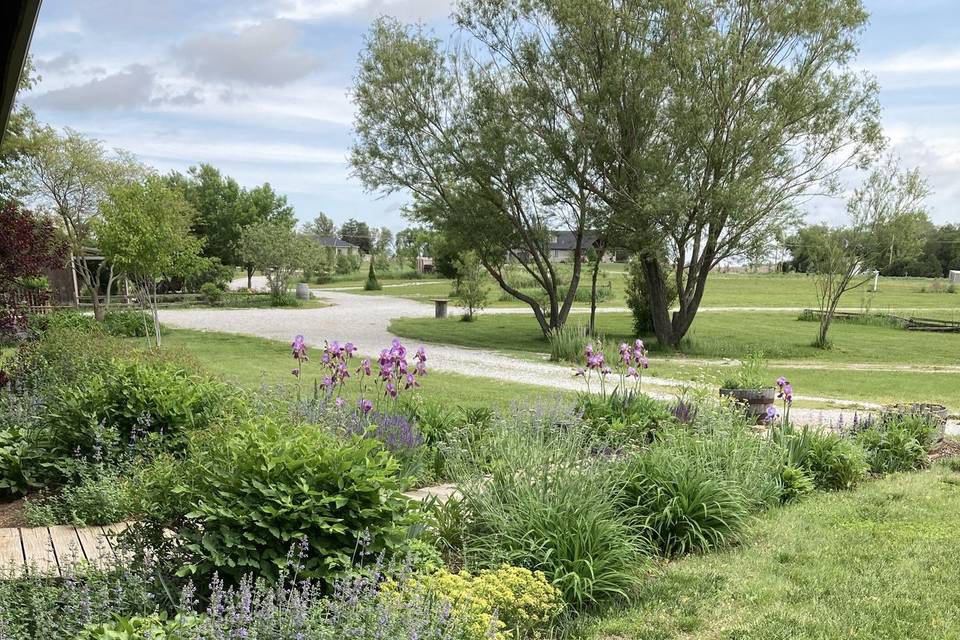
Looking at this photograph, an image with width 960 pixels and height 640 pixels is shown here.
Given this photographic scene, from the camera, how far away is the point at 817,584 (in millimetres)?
3842

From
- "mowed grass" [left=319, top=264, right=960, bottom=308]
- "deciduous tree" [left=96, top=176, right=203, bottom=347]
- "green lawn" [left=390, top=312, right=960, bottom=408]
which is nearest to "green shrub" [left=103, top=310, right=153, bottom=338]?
"deciduous tree" [left=96, top=176, right=203, bottom=347]

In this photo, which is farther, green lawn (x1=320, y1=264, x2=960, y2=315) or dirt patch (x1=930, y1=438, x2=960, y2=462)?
green lawn (x1=320, y1=264, x2=960, y2=315)

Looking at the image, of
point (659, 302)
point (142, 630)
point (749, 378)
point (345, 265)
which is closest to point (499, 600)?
point (142, 630)

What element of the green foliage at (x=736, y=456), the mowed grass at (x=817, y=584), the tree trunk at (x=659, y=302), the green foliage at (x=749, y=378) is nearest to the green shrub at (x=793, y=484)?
the green foliage at (x=736, y=456)

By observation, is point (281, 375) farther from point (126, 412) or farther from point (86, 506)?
point (86, 506)

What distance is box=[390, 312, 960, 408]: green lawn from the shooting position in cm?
1338

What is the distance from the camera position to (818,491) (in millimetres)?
5680

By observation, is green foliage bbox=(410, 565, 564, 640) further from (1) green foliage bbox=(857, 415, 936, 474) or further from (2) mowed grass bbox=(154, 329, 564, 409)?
(1) green foliage bbox=(857, 415, 936, 474)

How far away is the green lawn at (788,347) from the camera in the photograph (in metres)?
13.4

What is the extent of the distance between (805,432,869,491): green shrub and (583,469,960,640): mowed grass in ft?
2.11

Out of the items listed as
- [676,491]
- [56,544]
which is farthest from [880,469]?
[56,544]

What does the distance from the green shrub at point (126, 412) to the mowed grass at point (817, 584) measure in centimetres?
340

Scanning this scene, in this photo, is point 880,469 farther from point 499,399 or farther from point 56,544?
point 56,544

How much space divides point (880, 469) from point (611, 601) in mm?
4130
